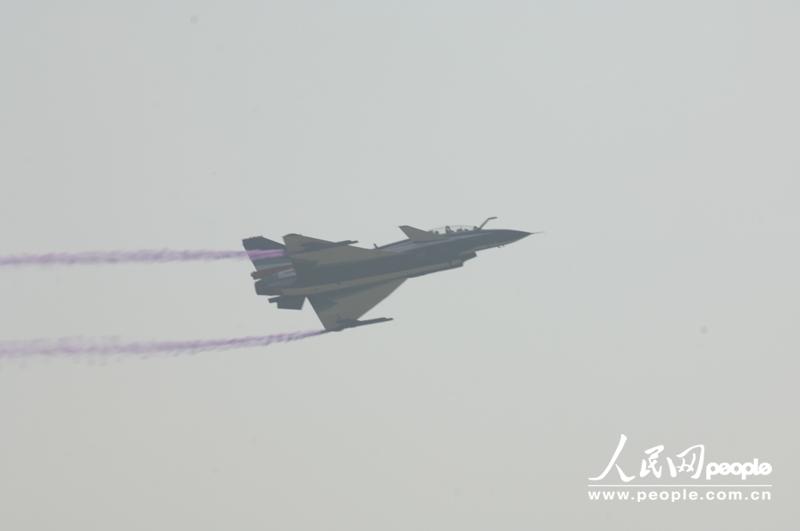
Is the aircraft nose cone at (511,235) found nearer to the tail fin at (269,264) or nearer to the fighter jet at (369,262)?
the fighter jet at (369,262)

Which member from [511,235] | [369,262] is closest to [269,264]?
[369,262]

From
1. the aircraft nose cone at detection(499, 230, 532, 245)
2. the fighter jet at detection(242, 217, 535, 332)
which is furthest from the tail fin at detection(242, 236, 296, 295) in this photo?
the aircraft nose cone at detection(499, 230, 532, 245)

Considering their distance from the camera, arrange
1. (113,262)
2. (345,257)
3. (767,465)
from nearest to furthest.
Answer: (345,257), (113,262), (767,465)

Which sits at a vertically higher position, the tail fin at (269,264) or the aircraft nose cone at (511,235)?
the aircraft nose cone at (511,235)

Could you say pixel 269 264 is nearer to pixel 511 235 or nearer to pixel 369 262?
pixel 369 262

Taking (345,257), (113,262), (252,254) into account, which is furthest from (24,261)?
(345,257)

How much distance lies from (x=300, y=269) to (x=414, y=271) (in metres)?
5.07

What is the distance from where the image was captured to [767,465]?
87.1 metres

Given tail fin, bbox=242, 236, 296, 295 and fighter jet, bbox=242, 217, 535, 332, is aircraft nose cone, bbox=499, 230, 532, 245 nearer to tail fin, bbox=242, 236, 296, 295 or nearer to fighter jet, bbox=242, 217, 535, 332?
fighter jet, bbox=242, 217, 535, 332

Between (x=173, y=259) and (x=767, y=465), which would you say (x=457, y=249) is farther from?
(x=767, y=465)

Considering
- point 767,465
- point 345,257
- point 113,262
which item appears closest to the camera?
point 345,257

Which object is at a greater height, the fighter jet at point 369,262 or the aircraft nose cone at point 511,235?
the aircraft nose cone at point 511,235

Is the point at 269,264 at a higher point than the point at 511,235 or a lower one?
lower

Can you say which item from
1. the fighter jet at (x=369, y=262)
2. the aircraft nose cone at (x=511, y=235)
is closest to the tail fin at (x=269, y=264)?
the fighter jet at (x=369, y=262)
